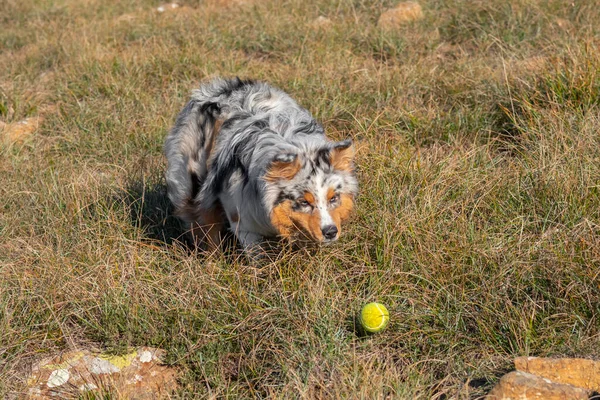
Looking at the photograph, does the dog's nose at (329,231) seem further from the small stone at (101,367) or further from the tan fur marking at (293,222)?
the small stone at (101,367)

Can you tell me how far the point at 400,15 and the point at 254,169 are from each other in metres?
5.25

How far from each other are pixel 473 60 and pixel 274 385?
15.7 feet

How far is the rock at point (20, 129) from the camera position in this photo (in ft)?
23.5

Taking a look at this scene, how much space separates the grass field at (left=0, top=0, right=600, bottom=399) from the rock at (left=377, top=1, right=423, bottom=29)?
0.62m

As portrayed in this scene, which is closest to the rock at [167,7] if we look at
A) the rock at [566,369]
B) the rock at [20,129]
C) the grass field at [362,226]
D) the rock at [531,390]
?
the grass field at [362,226]

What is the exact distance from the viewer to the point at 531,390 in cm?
325

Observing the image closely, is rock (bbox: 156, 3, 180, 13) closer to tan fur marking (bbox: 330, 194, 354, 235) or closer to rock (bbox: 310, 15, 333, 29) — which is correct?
rock (bbox: 310, 15, 333, 29)

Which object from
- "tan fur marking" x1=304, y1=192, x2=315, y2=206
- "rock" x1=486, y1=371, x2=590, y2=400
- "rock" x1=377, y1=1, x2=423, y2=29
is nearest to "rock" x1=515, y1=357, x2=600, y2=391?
"rock" x1=486, y1=371, x2=590, y2=400

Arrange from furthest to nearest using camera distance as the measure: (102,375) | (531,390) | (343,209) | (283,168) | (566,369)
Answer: (343,209) < (283,168) < (102,375) < (566,369) < (531,390)

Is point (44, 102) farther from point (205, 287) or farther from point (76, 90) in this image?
point (205, 287)

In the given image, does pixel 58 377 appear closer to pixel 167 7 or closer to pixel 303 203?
pixel 303 203

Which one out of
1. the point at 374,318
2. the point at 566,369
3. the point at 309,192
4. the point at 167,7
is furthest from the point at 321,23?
the point at 566,369

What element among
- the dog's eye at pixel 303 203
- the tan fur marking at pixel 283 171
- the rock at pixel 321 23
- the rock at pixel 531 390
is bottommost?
the rock at pixel 531 390

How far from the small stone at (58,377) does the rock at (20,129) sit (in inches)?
145
